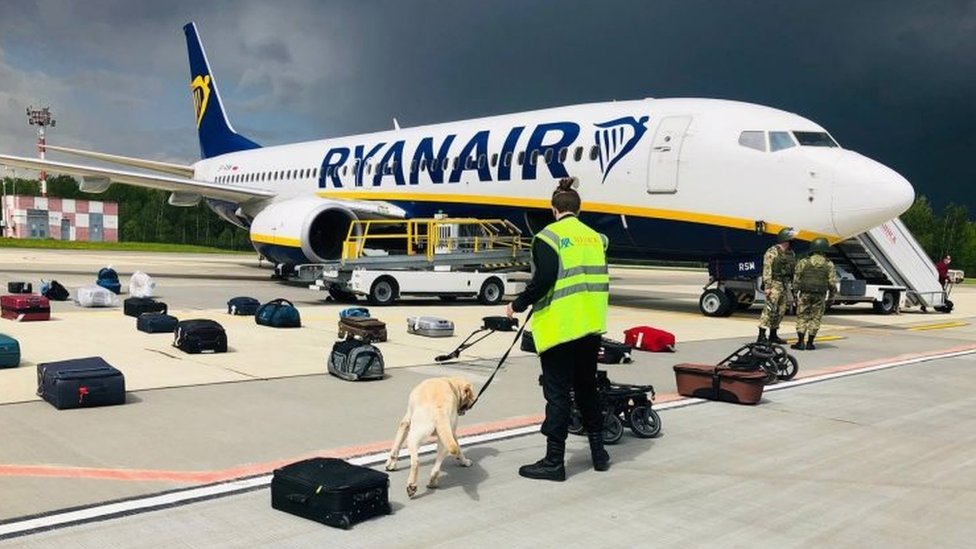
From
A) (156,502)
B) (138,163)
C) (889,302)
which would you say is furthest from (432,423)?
(138,163)

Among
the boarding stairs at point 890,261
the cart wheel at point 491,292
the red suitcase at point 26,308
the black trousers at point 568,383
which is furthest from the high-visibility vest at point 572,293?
the boarding stairs at point 890,261

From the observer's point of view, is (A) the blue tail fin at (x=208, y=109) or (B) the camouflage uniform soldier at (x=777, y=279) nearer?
(B) the camouflage uniform soldier at (x=777, y=279)

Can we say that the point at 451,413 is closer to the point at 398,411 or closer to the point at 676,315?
the point at 398,411

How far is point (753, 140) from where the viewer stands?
46.5ft

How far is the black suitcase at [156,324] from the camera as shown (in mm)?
10508

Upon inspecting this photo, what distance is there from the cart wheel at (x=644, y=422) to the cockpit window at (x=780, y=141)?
9.52 metres

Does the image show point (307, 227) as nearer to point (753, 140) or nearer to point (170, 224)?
point (753, 140)

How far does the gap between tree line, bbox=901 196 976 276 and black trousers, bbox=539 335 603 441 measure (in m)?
104

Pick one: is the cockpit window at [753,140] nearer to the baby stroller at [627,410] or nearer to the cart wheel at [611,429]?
the baby stroller at [627,410]

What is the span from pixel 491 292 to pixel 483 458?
11.6 m

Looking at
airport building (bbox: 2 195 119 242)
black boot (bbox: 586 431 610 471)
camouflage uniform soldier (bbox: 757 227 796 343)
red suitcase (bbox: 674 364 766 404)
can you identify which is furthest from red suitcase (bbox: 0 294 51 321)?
airport building (bbox: 2 195 119 242)

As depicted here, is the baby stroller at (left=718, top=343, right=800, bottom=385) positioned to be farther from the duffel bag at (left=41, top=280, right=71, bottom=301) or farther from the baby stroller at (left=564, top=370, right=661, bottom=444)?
the duffel bag at (left=41, top=280, right=71, bottom=301)

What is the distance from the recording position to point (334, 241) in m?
20.1

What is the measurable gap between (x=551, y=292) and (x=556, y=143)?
12.3 metres
